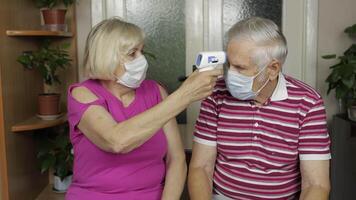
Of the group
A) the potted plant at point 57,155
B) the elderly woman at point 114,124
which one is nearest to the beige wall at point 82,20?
the potted plant at point 57,155

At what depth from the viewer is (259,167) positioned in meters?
1.45

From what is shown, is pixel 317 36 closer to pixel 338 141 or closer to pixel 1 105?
pixel 338 141

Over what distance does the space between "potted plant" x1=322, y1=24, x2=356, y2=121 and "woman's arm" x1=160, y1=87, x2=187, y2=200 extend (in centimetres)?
111

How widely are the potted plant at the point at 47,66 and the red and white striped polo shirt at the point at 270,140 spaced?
1081 mm

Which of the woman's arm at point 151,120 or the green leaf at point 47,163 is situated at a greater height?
the woman's arm at point 151,120

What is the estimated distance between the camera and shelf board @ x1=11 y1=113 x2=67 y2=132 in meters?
2.08

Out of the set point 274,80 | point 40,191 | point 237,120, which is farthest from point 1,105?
point 274,80

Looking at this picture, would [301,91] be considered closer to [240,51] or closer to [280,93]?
[280,93]

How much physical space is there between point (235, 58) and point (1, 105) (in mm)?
1150

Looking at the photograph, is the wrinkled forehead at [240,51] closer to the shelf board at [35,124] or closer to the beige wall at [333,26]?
the shelf board at [35,124]

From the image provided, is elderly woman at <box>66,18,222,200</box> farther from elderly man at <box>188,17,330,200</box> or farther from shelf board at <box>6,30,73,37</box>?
shelf board at <box>6,30,73,37</box>

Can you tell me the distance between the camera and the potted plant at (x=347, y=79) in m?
2.23

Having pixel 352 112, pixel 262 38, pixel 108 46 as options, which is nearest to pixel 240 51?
pixel 262 38

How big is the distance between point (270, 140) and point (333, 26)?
4.62 feet
